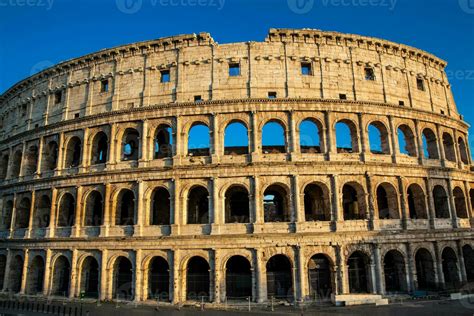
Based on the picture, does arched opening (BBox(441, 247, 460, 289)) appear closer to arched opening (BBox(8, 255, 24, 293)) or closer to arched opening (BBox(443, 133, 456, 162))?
arched opening (BBox(443, 133, 456, 162))

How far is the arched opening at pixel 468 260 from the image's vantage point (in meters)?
23.7

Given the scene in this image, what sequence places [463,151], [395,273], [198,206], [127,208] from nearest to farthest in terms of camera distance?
[395,273] < [198,206] < [127,208] < [463,151]

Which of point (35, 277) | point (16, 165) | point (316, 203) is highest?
point (16, 165)

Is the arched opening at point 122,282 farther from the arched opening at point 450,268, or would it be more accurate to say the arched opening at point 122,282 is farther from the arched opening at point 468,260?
the arched opening at point 468,260

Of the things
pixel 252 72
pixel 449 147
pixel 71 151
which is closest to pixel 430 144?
pixel 449 147

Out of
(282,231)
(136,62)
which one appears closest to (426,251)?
(282,231)

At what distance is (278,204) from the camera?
75.7 ft

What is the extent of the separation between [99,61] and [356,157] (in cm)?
1957

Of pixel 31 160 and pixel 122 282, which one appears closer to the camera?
pixel 122 282

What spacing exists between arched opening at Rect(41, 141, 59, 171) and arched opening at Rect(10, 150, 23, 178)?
12.5 ft

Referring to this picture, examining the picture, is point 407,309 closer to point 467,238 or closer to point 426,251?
point 426,251

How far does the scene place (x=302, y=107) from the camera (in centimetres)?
2166

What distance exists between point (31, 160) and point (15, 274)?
8.64 metres

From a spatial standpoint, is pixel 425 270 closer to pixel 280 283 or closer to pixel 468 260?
pixel 468 260
